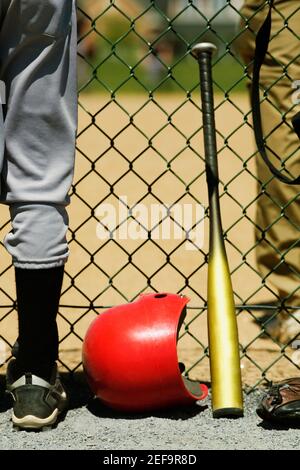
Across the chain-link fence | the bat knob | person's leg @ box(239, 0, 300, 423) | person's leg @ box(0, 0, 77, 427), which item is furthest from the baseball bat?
person's leg @ box(239, 0, 300, 423)

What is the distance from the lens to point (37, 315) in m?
2.40

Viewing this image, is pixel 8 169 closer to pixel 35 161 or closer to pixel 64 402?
pixel 35 161

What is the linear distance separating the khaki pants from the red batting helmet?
71 cm

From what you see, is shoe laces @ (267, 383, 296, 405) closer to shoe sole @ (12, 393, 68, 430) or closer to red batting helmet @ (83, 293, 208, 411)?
red batting helmet @ (83, 293, 208, 411)

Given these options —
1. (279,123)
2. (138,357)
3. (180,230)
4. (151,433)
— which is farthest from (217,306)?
(180,230)

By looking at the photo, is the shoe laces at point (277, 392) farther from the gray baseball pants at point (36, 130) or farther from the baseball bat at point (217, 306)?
the gray baseball pants at point (36, 130)

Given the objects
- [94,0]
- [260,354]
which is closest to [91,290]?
[260,354]

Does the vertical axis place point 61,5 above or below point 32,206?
above

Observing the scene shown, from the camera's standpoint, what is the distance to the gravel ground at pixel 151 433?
231 cm

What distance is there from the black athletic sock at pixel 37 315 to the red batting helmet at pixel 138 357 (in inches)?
5.1

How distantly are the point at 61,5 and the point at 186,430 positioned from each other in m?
1.15

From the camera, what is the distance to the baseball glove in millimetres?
2430

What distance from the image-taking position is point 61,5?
90.5 inches

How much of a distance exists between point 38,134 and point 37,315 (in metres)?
0.47
